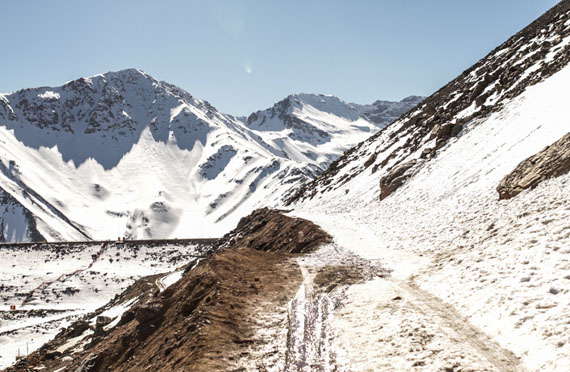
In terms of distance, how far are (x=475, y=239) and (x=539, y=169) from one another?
5.63 meters

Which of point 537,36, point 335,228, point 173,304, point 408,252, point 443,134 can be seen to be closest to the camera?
point 173,304

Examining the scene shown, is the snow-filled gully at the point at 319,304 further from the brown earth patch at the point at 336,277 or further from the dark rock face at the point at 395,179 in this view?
the dark rock face at the point at 395,179

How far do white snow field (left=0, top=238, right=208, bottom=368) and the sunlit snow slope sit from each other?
107 ft

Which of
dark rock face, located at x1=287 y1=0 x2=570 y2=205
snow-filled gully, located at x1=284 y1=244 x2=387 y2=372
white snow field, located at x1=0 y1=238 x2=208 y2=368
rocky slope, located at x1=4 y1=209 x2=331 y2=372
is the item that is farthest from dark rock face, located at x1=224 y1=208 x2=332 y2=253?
white snow field, located at x1=0 y1=238 x2=208 y2=368

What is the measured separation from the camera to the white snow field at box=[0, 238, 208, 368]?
55812mm

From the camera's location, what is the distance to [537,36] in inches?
2137

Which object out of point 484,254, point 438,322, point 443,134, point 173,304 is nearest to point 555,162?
point 484,254

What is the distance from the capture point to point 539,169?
19078 mm

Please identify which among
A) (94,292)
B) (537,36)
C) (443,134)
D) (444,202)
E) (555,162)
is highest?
(537,36)

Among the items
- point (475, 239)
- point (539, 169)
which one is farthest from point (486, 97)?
point (475, 239)

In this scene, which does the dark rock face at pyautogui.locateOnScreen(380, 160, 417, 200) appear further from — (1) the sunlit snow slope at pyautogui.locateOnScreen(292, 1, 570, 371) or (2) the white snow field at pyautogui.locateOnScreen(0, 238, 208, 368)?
(2) the white snow field at pyautogui.locateOnScreen(0, 238, 208, 368)

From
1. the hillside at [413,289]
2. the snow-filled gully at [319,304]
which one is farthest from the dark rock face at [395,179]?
the snow-filled gully at [319,304]

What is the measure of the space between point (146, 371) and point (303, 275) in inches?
356

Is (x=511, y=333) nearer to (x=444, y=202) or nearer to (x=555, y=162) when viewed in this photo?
(x=555, y=162)
